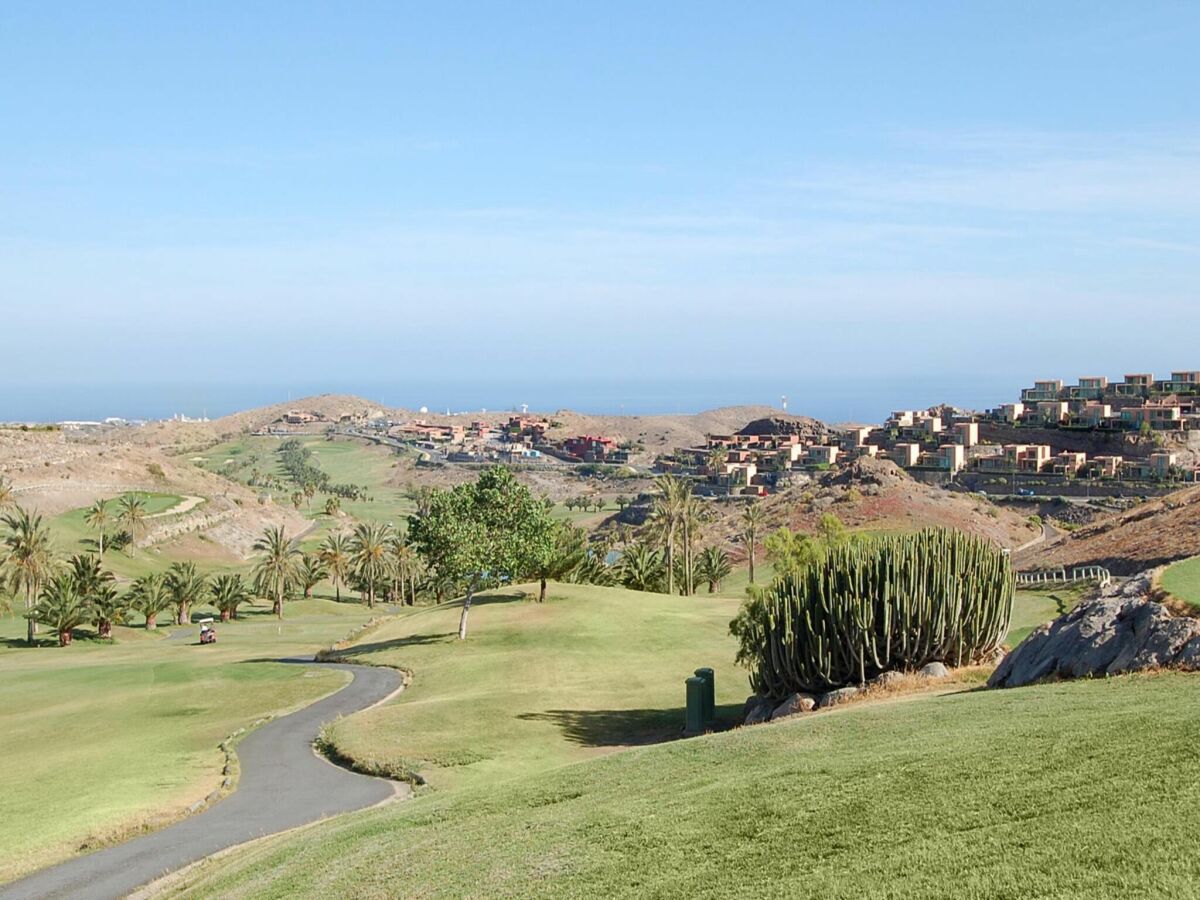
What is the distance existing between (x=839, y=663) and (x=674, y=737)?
4668 mm

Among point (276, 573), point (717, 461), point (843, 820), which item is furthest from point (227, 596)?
point (717, 461)

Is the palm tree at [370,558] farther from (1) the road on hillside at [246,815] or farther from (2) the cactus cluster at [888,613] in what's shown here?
(2) the cactus cluster at [888,613]

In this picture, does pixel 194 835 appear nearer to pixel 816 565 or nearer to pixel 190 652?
pixel 816 565

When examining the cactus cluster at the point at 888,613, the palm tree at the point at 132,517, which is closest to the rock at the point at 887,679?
the cactus cluster at the point at 888,613

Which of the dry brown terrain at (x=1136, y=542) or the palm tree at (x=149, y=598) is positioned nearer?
the dry brown terrain at (x=1136, y=542)

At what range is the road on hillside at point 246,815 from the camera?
19859 millimetres

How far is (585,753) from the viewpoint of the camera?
27.2 m

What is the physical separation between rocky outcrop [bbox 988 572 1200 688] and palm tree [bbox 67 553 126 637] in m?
54.0

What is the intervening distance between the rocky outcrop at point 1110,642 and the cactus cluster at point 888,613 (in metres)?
3.44

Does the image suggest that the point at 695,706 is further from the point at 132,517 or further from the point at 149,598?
the point at 132,517

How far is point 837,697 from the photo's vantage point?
24.8 meters

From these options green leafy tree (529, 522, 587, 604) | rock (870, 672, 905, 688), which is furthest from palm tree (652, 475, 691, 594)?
rock (870, 672, 905, 688)

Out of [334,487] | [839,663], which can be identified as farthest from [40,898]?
[334,487]

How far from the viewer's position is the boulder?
2528 centimetres
